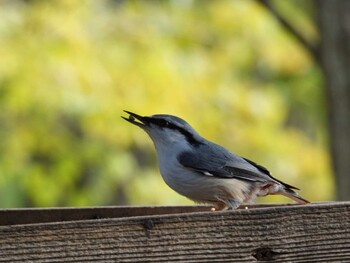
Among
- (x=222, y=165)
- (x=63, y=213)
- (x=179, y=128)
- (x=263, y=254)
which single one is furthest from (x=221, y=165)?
(x=263, y=254)

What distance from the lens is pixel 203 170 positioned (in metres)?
4.11

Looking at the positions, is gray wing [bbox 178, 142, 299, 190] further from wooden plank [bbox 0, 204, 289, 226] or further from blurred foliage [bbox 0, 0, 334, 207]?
blurred foliage [bbox 0, 0, 334, 207]

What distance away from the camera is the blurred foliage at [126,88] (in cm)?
859

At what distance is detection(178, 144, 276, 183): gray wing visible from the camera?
4117 mm

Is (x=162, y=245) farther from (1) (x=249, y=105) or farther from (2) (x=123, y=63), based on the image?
(1) (x=249, y=105)

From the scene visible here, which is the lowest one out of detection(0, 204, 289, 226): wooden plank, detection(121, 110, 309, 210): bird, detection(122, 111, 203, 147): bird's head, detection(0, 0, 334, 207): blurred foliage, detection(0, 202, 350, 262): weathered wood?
detection(0, 202, 350, 262): weathered wood

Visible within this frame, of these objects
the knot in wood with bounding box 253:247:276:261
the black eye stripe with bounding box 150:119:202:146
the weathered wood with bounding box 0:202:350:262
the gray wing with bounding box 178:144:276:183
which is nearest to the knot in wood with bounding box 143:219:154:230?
the weathered wood with bounding box 0:202:350:262

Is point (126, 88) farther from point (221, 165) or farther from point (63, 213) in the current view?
point (63, 213)

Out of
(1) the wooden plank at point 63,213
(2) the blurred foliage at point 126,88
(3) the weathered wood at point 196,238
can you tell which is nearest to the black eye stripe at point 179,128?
(1) the wooden plank at point 63,213

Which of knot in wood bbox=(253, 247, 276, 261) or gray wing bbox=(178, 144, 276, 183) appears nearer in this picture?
knot in wood bbox=(253, 247, 276, 261)

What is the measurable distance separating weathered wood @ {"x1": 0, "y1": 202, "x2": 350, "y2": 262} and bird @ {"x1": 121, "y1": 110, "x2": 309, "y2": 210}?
129 centimetres

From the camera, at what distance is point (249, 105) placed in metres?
10.1

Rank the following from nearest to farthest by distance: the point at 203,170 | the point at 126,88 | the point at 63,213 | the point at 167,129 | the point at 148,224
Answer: the point at 148,224
the point at 63,213
the point at 203,170
the point at 167,129
the point at 126,88

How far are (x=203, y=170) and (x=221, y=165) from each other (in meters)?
0.12
